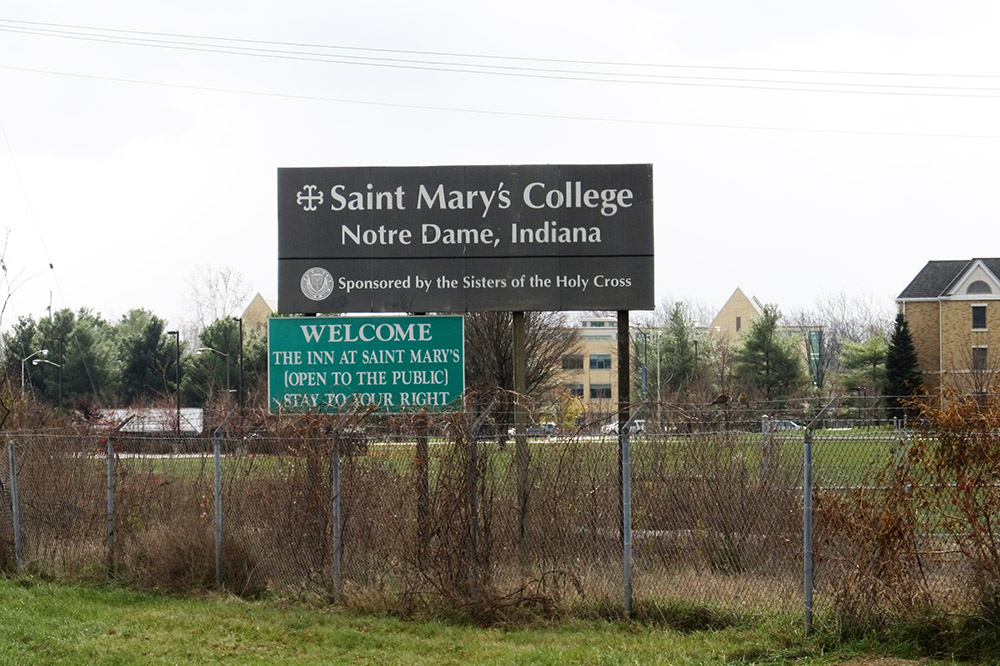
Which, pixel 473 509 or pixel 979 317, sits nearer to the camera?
pixel 473 509

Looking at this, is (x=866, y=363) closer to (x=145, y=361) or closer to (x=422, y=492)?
(x=145, y=361)

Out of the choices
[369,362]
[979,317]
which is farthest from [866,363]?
[369,362]

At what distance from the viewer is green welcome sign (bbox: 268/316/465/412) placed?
41.9 ft

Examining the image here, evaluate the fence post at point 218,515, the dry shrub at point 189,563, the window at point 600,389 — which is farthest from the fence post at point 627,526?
the window at point 600,389

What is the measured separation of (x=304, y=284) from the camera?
12.9m

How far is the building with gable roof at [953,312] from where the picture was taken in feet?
170

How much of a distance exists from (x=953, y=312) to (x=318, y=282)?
151 ft

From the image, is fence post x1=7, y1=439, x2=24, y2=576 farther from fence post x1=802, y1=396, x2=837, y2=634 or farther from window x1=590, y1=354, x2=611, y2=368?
window x1=590, y1=354, x2=611, y2=368

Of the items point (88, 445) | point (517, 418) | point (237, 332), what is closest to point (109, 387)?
point (237, 332)

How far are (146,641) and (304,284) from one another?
4696mm

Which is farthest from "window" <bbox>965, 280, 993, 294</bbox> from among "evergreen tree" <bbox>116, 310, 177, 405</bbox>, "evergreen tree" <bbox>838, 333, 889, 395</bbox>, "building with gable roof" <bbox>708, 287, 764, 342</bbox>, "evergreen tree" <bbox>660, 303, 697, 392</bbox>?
"building with gable roof" <bbox>708, 287, 764, 342</bbox>

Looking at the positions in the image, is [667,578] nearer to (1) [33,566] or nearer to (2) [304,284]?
(2) [304,284]

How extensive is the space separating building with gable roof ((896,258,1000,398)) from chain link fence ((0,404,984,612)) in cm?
4372

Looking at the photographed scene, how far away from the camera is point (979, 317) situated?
52.3m
